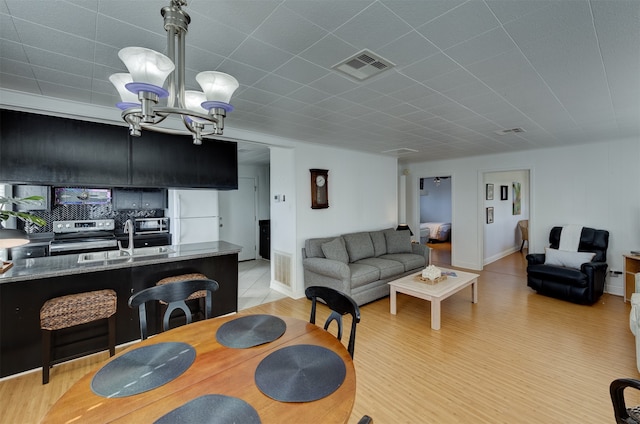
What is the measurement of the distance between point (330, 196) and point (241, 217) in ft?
9.93

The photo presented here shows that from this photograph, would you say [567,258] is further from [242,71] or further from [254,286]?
[242,71]

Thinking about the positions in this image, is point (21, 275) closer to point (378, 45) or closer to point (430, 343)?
point (378, 45)

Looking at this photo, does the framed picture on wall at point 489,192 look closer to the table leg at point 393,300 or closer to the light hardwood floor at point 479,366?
the light hardwood floor at point 479,366

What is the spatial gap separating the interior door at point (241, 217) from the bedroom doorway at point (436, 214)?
17.1ft

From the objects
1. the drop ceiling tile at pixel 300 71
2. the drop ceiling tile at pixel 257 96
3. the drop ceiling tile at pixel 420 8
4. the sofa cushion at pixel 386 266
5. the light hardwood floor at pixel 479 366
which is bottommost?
the light hardwood floor at pixel 479 366

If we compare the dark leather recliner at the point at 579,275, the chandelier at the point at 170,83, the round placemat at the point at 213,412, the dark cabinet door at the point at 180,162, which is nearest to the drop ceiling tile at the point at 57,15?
the chandelier at the point at 170,83

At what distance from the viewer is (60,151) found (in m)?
2.74

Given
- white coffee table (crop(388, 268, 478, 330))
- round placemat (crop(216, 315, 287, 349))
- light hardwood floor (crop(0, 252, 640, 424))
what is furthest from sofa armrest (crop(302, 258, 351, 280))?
round placemat (crop(216, 315, 287, 349))

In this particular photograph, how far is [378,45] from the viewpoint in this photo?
5.98ft

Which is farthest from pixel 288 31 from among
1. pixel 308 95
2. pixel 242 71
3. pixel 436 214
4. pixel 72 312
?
pixel 436 214

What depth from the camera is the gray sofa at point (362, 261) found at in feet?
12.8

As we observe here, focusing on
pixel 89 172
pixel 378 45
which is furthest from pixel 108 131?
pixel 378 45

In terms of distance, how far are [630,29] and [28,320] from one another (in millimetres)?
4877

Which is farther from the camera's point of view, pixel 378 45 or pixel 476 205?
pixel 476 205
